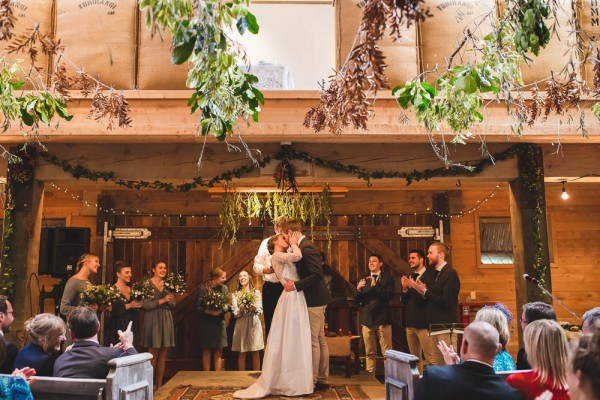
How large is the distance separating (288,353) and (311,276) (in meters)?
0.73

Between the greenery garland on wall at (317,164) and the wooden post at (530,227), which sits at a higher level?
the greenery garland on wall at (317,164)

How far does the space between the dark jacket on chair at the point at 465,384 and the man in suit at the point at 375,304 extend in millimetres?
5018

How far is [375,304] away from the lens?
307 inches

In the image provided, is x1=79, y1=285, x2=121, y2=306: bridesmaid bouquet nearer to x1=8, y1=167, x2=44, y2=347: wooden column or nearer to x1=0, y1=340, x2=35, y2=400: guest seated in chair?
x1=8, y1=167, x2=44, y2=347: wooden column

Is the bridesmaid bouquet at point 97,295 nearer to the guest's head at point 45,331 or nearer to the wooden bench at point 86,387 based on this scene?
the guest's head at point 45,331

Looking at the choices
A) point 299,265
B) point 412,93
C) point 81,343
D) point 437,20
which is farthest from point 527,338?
point 437,20

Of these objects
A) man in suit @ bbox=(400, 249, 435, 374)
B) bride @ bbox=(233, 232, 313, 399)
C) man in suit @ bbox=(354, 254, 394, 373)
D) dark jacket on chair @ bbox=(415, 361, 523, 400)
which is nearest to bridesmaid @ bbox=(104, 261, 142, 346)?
bride @ bbox=(233, 232, 313, 399)

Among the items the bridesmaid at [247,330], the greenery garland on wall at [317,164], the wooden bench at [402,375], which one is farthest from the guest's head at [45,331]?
the bridesmaid at [247,330]

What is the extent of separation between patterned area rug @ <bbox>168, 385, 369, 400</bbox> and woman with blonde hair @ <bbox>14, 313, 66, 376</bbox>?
225 centimetres

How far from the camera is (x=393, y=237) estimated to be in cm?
947

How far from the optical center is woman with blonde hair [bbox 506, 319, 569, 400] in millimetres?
2631

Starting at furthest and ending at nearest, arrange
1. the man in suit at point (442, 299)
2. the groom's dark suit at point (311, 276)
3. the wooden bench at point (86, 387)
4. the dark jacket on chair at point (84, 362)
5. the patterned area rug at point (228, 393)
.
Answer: the man in suit at point (442, 299) < the groom's dark suit at point (311, 276) < the patterned area rug at point (228, 393) < the dark jacket on chair at point (84, 362) < the wooden bench at point (86, 387)

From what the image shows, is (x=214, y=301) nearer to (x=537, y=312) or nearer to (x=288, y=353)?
(x=288, y=353)

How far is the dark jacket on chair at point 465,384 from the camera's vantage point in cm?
261
